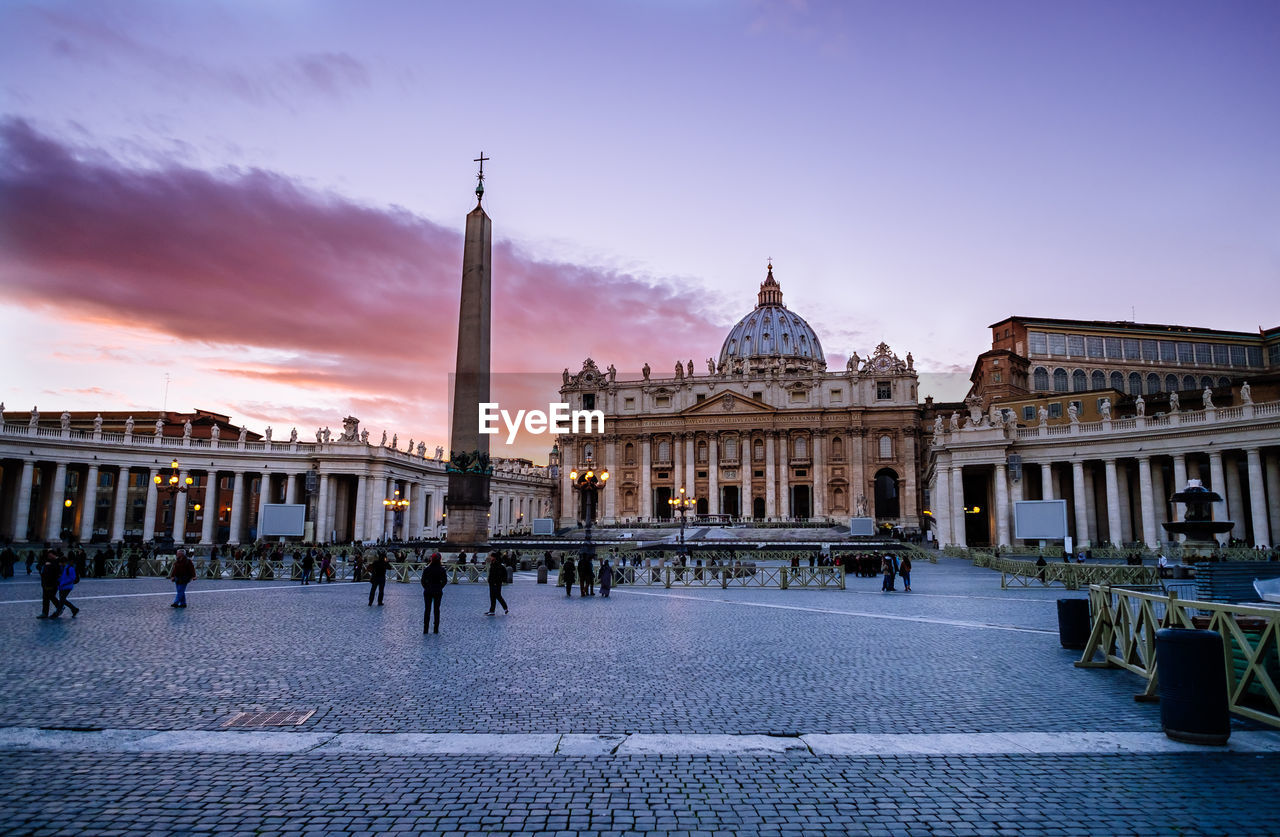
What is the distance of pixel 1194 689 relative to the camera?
6.54 m

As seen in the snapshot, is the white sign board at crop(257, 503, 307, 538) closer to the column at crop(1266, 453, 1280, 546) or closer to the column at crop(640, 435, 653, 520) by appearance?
the column at crop(1266, 453, 1280, 546)

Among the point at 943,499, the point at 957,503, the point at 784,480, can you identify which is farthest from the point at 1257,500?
the point at 784,480

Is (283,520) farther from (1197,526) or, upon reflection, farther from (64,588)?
(1197,526)

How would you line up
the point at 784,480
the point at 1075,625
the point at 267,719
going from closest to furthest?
1. the point at 267,719
2. the point at 1075,625
3. the point at 784,480

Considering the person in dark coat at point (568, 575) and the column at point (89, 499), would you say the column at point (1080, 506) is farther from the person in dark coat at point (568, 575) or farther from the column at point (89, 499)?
the column at point (89, 499)

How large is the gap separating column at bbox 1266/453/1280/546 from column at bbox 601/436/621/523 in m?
63.2

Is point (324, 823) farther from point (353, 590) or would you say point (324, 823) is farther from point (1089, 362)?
point (1089, 362)

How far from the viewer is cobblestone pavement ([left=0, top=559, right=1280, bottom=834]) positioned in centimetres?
488

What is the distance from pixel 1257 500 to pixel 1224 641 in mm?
39499

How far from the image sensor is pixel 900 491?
87812mm

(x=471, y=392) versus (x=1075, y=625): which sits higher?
(x=471, y=392)

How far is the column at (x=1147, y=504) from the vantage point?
4253cm

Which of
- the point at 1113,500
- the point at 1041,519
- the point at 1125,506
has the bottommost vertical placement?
the point at 1041,519

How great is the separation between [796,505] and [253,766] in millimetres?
89397
